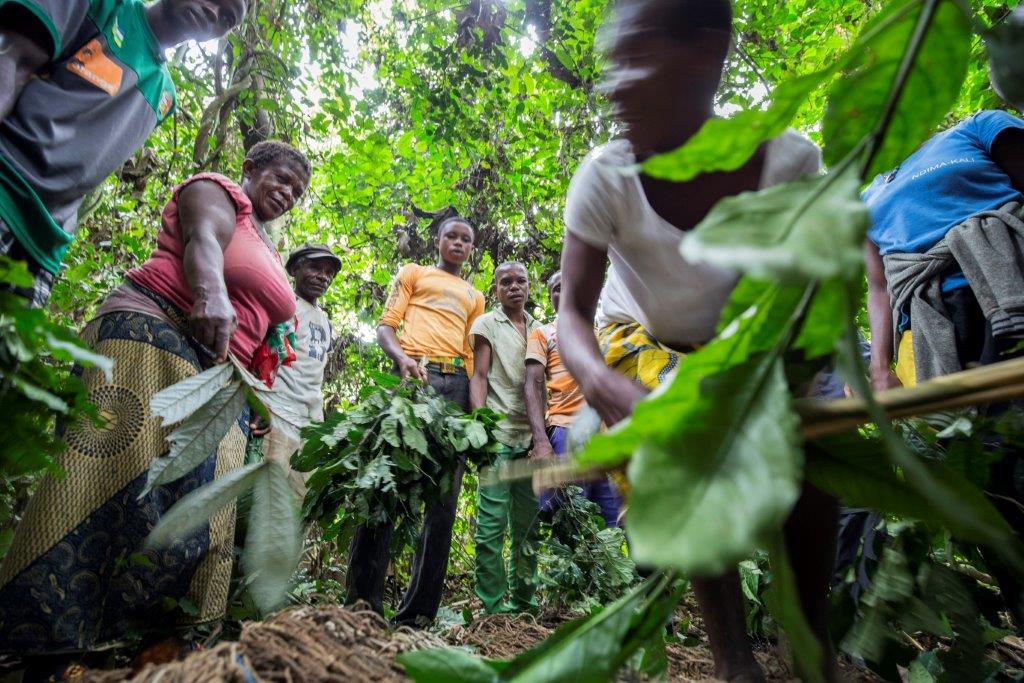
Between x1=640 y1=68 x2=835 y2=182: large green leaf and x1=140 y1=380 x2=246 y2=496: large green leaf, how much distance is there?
948mm

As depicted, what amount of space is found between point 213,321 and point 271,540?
1000mm

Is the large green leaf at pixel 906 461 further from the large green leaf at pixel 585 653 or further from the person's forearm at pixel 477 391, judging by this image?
the person's forearm at pixel 477 391

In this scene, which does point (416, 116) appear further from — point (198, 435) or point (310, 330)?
point (198, 435)

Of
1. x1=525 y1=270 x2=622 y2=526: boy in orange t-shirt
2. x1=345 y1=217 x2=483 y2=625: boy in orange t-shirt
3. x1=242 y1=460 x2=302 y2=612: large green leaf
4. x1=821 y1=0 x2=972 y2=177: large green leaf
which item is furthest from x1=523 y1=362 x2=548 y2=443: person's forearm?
x1=821 y1=0 x2=972 y2=177: large green leaf

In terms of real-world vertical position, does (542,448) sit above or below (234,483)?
above

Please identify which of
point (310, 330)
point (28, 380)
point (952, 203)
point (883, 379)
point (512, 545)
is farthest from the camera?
point (310, 330)

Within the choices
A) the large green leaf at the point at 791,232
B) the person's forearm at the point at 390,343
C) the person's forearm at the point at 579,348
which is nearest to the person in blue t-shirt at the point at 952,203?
the person's forearm at the point at 579,348

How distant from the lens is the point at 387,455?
252cm

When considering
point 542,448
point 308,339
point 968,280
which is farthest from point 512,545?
point 968,280

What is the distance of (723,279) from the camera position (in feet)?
4.81

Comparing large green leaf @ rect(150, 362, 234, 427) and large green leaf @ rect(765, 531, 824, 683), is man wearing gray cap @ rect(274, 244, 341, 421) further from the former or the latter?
large green leaf @ rect(765, 531, 824, 683)

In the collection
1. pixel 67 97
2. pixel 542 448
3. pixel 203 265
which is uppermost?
pixel 67 97

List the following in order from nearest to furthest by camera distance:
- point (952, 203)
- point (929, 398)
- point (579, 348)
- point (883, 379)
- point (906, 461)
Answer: point (906, 461), point (929, 398), point (579, 348), point (952, 203), point (883, 379)

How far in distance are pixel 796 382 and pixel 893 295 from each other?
202cm
